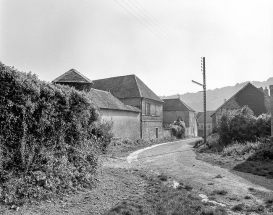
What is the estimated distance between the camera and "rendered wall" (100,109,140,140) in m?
22.0

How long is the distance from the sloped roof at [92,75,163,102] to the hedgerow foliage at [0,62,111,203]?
22.2 metres

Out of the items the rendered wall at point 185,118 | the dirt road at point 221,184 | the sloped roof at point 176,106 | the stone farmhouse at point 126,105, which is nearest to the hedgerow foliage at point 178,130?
the stone farmhouse at point 126,105

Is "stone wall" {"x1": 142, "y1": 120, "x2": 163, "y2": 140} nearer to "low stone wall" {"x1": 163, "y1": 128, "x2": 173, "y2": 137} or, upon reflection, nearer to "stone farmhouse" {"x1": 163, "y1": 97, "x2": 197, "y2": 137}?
"low stone wall" {"x1": 163, "y1": 128, "x2": 173, "y2": 137}

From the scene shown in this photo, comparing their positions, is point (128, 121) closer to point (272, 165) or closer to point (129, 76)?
point (129, 76)

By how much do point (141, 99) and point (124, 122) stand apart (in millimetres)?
5719

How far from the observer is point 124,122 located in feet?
80.7

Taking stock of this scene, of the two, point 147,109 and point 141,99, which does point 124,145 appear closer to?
point 141,99

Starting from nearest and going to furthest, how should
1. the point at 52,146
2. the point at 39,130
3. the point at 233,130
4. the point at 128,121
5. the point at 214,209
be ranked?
the point at 214,209 → the point at 39,130 → the point at 52,146 → the point at 233,130 → the point at 128,121

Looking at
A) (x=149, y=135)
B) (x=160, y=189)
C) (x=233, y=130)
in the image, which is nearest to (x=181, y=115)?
(x=149, y=135)

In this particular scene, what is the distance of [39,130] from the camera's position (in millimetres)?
5773

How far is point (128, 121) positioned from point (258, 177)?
702 inches

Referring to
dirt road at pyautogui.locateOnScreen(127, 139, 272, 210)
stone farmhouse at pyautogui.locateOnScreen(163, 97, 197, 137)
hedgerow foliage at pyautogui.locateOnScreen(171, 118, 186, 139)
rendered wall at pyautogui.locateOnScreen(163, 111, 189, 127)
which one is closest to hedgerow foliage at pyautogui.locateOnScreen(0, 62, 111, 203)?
dirt road at pyautogui.locateOnScreen(127, 139, 272, 210)

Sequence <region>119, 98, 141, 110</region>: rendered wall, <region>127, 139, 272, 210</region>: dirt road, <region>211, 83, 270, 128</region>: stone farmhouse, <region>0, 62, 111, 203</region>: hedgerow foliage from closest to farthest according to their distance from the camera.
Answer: <region>0, 62, 111, 203</region>: hedgerow foliage, <region>127, 139, 272, 210</region>: dirt road, <region>211, 83, 270, 128</region>: stone farmhouse, <region>119, 98, 141, 110</region>: rendered wall

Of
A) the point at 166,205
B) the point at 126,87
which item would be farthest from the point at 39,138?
the point at 126,87
